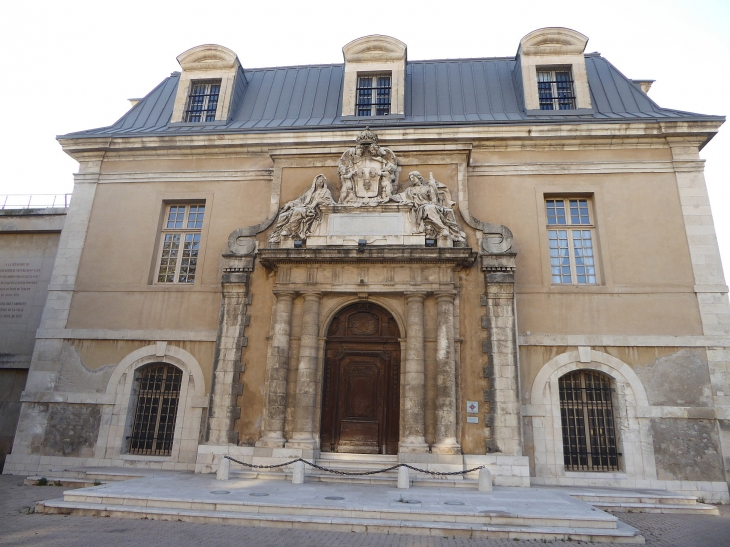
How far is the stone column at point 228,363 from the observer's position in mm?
11836

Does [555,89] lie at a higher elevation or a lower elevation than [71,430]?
higher

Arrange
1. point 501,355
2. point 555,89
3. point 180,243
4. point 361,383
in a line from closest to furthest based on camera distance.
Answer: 1. point 501,355
2. point 361,383
3. point 180,243
4. point 555,89

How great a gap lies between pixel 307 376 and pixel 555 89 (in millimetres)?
11372

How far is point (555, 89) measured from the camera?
15383 mm

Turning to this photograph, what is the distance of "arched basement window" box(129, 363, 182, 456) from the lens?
1290 centimetres

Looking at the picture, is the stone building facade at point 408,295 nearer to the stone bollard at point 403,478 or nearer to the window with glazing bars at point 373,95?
the window with glazing bars at point 373,95

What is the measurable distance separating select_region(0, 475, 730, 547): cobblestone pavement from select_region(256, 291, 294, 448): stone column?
3830 mm

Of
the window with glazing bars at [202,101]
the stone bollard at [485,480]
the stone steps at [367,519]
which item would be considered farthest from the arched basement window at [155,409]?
the window with glazing bars at [202,101]

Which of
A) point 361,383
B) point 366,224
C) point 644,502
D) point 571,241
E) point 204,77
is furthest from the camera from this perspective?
point 204,77

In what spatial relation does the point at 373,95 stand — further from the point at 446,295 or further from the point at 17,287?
the point at 17,287

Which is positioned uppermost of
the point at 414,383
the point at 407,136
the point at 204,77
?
the point at 204,77

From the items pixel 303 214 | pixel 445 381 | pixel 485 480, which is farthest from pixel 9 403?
pixel 485 480

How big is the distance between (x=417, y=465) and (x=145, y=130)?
12.8 m

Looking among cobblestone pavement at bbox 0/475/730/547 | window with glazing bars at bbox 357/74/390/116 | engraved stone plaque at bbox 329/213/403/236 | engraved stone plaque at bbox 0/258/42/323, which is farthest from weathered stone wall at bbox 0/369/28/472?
window with glazing bars at bbox 357/74/390/116
